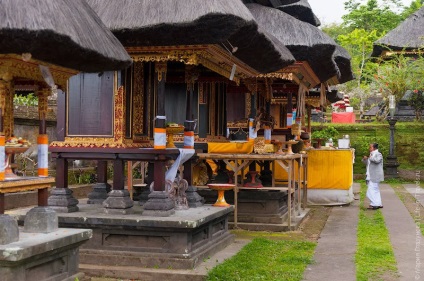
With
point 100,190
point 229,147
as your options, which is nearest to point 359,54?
point 229,147

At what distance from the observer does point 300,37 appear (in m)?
14.7

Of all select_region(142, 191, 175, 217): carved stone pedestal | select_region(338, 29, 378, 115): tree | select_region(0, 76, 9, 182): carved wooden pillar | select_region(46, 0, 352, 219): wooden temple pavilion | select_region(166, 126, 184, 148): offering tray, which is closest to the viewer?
select_region(0, 76, 9, 182): carved wooden pillar

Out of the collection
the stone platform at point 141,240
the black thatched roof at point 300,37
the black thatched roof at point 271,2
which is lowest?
A: the stone platform at point 141,240

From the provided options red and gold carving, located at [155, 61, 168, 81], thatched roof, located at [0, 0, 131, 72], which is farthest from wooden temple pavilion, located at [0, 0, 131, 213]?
red and gold carving, located at [155, 61, 168, 81]

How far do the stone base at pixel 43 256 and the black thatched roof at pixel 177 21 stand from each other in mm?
3338

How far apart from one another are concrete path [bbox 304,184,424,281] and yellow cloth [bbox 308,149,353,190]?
2.64 feet

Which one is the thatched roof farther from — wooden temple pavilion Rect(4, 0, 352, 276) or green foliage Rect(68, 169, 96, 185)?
green foliage Rect(68, 169, 96, 185)

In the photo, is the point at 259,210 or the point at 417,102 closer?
the point at 259,210

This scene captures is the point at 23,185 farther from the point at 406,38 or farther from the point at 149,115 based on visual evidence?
the point at 406,38

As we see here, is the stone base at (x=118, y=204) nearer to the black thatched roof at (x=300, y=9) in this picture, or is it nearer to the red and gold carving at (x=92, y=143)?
the red and gold carving at (x=92, y=143)

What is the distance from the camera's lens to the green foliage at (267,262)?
9117 mm

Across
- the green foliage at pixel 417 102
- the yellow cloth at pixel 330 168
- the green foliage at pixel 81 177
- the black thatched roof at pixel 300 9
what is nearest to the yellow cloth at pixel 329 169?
the yellow cloth at pixel 330 168

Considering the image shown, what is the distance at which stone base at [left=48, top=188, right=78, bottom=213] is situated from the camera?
34.2ft

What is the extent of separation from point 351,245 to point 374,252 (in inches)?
34.9
